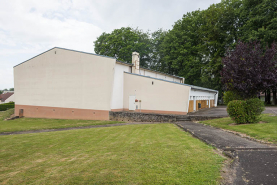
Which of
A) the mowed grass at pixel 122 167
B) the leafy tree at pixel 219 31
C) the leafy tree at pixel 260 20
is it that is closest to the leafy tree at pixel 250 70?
the mowed grass at pixel 122 167

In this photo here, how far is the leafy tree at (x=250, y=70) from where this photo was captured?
12.0 m

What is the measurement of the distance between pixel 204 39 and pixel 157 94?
20.5m

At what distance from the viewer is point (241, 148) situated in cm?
658

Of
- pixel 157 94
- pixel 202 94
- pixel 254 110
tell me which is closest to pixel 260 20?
pixel 202 94

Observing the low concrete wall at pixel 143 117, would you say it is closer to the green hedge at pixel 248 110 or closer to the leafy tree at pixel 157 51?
the green hedge at pixel 248 110

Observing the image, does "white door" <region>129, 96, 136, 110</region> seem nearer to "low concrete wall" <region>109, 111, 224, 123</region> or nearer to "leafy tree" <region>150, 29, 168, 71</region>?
"low concrete wall" <region>109, 111, 224, 123</region>

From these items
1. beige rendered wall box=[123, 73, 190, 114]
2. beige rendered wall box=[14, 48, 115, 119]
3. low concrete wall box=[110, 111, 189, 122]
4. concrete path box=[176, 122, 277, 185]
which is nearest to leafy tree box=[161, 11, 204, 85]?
beige rendered wall box=[123, 73, 190, 114]

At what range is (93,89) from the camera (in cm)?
2248

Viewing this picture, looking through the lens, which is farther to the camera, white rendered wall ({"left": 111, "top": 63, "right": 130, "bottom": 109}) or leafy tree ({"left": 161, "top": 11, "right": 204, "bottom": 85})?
leafy tree ({"left": 161, "top": 11, "right": 204, "bottom": 85})

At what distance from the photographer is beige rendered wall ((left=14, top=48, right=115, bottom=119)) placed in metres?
22.0

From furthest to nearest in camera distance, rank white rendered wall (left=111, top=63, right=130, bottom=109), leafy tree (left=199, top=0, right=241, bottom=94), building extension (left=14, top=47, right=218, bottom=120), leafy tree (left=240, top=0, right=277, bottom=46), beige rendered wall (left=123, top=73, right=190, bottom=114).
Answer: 1. leafy tree (left=199, top=0, right=241, bottom=94)
2. leafy tree (left=240, top=0, right=277, bottom=46)
3. white rendered wall (left=111, top=63, right=130, bottom=109)
4. building extension (left=14, top=47, right=218, bottom=120)
5. beige rendered wall (left=123, top=73, right=190, bottom=114)

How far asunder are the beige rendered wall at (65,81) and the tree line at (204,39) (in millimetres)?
18079

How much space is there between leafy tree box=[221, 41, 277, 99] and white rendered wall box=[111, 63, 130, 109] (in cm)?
1268

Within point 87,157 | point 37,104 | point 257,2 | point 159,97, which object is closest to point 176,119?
point 159,97
